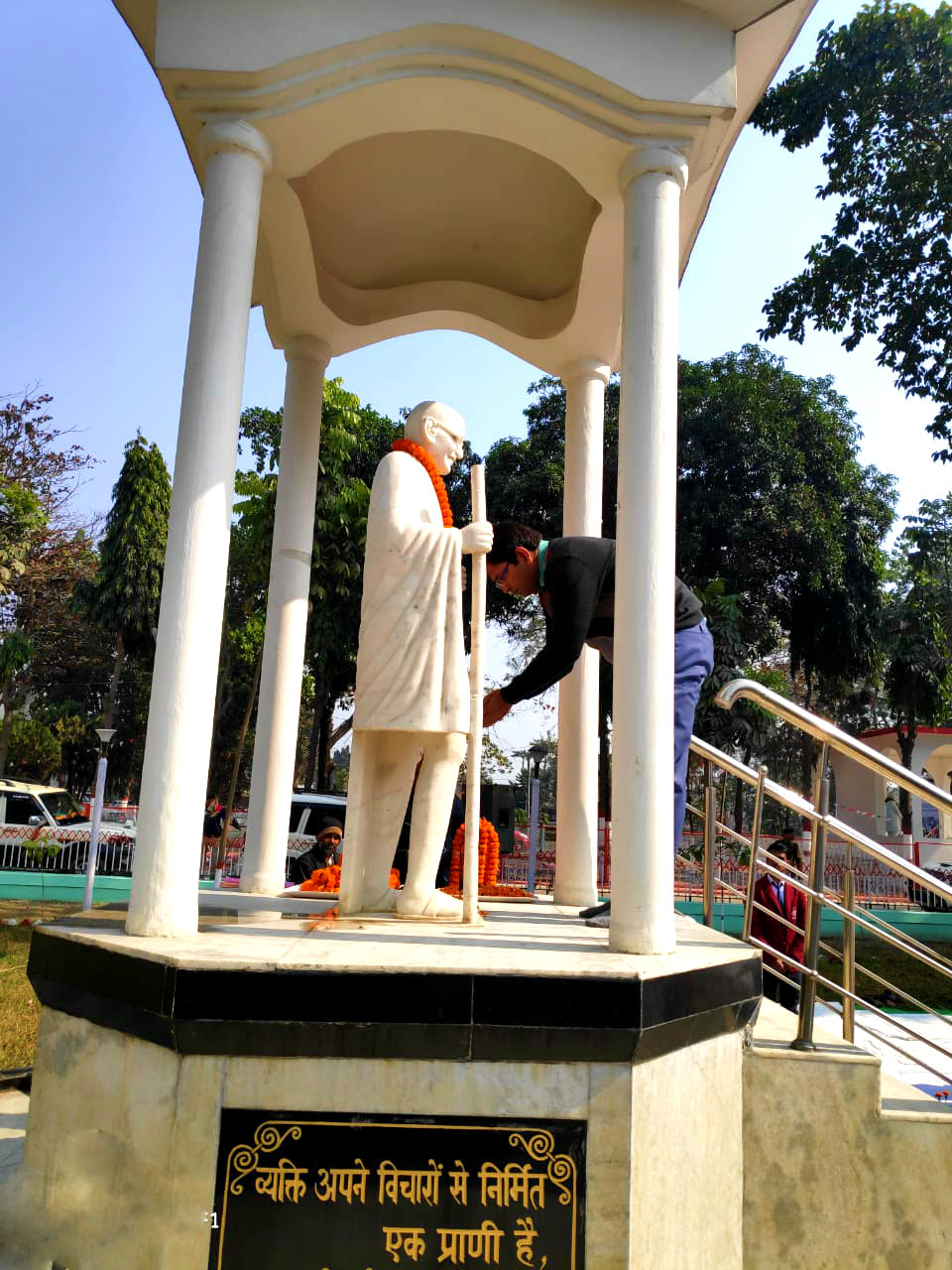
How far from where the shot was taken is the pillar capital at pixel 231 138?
12.6 ft

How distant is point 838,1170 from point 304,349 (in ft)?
16.5

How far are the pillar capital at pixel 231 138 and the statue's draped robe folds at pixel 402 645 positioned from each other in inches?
55.1

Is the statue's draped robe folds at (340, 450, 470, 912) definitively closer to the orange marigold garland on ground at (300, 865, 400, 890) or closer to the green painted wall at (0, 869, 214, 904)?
the orange marigold garland on ground at (300, 865, 400, 890)

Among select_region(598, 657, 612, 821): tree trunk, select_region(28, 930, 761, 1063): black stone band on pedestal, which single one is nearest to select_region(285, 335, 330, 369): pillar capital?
select_region(28, 930, 761, 1063): black stone band on pedestal

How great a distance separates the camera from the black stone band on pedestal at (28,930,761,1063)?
2.79 meters

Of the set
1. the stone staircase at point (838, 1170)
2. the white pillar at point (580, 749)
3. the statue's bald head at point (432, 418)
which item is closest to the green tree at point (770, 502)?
the white pillar at point (580, 749)

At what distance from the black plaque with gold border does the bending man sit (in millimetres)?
→ 1785

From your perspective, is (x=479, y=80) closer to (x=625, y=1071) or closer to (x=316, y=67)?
(x=316, y=67)

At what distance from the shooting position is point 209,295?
3701mm

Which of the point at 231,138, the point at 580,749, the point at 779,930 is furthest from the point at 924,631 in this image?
the point at 231,138

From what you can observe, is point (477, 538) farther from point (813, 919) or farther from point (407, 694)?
point (813, 919)

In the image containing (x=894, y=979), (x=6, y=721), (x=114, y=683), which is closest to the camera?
(x=894, y=979)

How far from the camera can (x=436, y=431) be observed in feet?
14.9

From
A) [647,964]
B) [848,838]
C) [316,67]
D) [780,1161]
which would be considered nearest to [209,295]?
[316,67]
